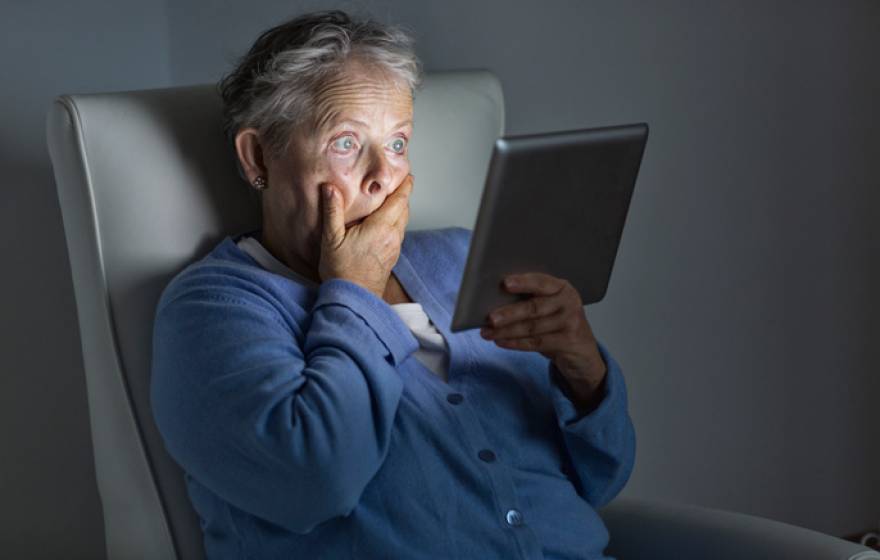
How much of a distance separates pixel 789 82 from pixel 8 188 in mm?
1405

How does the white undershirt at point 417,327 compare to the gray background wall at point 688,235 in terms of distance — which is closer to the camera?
the white undershirt at point 417,327

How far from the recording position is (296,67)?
1428 millimetres

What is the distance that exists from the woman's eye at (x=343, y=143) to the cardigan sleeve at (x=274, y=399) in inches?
7.1

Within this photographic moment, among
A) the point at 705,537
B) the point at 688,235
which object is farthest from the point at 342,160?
the point at 688,235

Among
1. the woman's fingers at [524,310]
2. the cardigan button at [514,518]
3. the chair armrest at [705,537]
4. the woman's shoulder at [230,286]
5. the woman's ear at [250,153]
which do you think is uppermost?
the woman's ear at [250,153]

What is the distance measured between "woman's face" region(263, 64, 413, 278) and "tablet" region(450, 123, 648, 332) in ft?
0.84

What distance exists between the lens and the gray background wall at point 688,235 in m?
1.75

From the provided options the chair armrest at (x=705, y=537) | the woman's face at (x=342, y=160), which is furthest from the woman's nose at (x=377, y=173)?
the chair armrest at (x=705, y=537)

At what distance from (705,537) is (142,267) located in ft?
2.56

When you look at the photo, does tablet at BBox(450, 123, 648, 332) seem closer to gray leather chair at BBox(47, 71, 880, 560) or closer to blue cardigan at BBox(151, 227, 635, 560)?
blue cardigan at BBox(151, 227, 635, 560)

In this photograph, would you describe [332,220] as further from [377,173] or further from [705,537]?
[705,537]

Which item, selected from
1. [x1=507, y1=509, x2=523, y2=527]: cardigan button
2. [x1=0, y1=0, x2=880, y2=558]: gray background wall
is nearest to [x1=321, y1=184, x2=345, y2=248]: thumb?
[x1=507, y1=509, x2=523, y2=527]: cardigan button

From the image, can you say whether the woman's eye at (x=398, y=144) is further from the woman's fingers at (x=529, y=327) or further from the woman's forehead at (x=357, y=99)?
the woman's fingers at (x=529, y=327)

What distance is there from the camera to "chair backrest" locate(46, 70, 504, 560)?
143 centimetres
